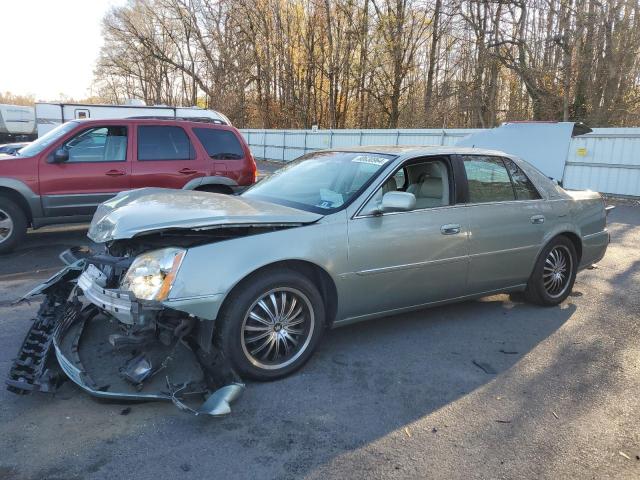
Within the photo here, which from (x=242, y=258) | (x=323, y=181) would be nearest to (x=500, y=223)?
(x=323, y=181)

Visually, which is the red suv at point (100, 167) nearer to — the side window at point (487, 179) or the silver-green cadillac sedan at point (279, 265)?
the silver-green cadillac sedan at point (279, 265)

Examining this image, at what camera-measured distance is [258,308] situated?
3.41 m

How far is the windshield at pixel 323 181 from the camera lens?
13.2 ft

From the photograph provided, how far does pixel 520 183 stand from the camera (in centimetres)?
498

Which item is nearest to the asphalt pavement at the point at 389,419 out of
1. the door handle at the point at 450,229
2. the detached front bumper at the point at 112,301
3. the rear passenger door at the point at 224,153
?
the detached front bumper at the point at 112,301

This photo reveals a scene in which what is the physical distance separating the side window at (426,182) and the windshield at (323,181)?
0.97 feet

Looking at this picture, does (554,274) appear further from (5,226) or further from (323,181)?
(5,226)

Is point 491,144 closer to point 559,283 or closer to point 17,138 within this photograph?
point 559,283

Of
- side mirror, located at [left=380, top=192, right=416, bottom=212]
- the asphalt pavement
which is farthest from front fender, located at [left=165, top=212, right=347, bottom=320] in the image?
the asphalt pavement

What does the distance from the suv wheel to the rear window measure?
277cm

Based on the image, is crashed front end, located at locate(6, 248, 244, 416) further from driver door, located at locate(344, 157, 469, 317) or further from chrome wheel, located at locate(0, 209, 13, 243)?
chrome wheel, located at locate(0, 209, 13, 243)

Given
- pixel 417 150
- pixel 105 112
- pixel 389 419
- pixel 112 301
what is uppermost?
pixel 105 112

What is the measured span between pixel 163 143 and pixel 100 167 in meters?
0.99

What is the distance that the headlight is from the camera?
3090mm
